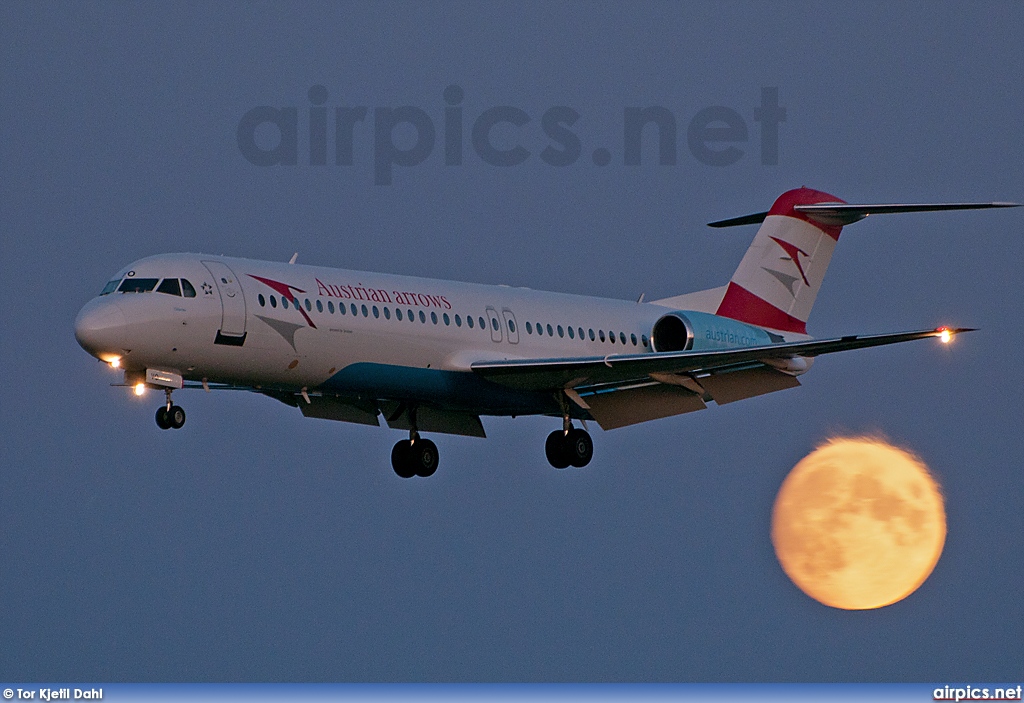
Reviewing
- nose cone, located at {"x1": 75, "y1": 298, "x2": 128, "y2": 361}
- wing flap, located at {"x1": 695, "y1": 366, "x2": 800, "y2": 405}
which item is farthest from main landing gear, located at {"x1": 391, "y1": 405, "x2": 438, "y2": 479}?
nose cone, located at {"x1": 75, "y1": 298, "x2": 128, "y2": 361}

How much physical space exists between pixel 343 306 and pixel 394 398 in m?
2.40

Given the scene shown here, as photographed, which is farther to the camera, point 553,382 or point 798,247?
point 798,247

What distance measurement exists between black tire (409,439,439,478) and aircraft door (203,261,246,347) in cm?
676

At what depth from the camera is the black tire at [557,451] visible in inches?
1553

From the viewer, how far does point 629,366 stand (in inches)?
1489

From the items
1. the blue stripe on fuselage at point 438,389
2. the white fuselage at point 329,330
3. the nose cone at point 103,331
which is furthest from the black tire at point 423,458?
the nose cone at point 103,331

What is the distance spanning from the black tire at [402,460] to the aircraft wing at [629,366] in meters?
3.15

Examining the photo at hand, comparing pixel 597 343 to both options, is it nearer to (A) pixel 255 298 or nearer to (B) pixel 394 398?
(B) pixel 394 398

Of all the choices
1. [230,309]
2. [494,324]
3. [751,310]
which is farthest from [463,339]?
[751,310]

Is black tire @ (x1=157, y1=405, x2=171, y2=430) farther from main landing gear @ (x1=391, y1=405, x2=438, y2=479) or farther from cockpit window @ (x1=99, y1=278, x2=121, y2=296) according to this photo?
main landing gear @ (x1=391, y1=405, x2=438, y2=479)

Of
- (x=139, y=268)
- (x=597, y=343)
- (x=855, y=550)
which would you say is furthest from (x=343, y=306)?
(x=855, y=550)

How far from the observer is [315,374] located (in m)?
36.0

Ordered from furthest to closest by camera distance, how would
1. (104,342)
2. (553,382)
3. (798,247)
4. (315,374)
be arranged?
1. (798,247)
2. (553,382)
3. (315,374)
4. (104,342)

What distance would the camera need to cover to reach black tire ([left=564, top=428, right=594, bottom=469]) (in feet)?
129
